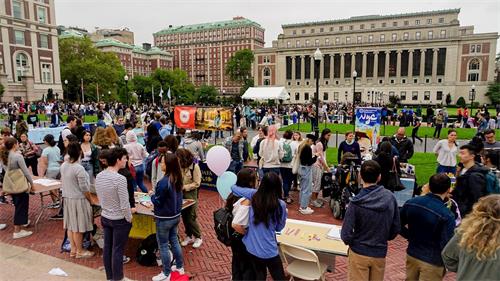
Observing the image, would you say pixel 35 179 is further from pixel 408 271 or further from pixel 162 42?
pixel 162 42

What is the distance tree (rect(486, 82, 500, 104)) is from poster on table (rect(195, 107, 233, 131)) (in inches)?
2956

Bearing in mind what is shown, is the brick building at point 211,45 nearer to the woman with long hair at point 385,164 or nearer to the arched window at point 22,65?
the arched window at point 22,65

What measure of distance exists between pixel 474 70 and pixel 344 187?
291 ft

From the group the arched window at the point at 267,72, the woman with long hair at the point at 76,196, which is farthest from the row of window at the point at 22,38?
the woman with long hair at the point at 76,196

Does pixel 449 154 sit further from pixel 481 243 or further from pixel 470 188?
pixel 481 243

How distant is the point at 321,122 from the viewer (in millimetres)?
31859

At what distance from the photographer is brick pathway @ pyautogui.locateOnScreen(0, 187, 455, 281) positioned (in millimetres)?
5281

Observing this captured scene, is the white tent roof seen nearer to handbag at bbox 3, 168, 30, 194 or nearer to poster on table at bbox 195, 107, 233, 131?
poster on table at bbox 195, 107, 233, 131

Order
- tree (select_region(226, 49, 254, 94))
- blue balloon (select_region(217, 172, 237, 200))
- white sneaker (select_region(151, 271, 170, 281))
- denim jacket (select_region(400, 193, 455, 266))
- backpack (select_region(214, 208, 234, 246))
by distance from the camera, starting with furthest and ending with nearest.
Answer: tree (select_region(226, 49, 254, 94)), blue balloon (select_region(217, 172, 237, 200)), white sneaker (select_region(151, 271, 170, 281)), backpack (select_region(214, 208, 234, 246)), denim jacket (select_region(400, 193, 455, 266))

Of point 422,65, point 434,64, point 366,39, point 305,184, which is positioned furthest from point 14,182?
point 366,39

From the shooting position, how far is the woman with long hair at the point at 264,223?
3.59m

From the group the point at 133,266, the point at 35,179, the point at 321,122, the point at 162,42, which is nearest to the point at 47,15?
the point at 321,122

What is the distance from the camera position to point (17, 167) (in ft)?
21.2

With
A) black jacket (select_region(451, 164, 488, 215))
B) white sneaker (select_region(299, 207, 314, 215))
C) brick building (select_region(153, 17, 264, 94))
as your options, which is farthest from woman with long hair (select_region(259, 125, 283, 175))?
brick building (select_region(153, 17, 264, 94))
